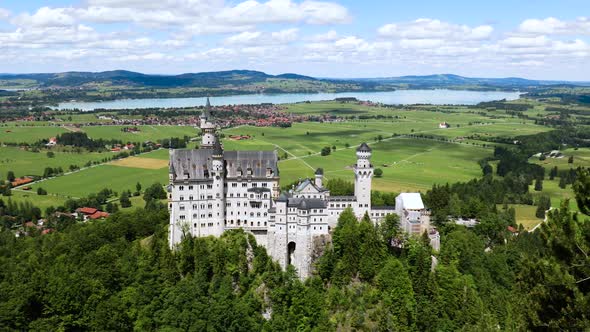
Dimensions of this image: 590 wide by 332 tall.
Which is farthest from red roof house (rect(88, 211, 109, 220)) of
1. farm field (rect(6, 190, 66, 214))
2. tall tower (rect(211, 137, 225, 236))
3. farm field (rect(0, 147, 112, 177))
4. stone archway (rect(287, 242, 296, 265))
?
stone archway (rect(287, 242, 296, 265))

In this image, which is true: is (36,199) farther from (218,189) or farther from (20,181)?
(218,189)

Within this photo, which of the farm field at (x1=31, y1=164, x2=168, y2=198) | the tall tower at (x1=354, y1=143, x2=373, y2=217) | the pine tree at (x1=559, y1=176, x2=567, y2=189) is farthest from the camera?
the pine tree at (x1=559, y1=176, x2=567, y2=189)

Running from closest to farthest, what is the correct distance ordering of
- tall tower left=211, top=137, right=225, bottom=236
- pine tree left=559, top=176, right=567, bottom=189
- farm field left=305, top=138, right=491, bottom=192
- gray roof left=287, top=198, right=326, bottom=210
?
1. gray roof left=287, top=198, right=326, bottom=210
2. tall tower left=211, top=137, right=225, bottom=236
3. pine tree left=559, top=176, right=567, bottom=189
4. farm field left=305, top=138, right=491, bottom=192

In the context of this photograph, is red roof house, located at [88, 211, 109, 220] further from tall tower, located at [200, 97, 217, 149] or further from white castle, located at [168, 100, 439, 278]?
tall tower, located at [200, 97, 217, 149]

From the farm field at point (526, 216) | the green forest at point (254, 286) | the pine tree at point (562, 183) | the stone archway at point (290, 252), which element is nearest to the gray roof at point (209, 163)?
the green forest at point (254, 286)

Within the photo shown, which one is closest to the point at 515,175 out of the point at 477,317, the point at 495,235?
the point at 495,235

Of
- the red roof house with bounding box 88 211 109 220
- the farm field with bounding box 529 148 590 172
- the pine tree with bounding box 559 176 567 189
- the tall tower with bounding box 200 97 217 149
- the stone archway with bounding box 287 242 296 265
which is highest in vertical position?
the tall tower with bounding box 200 97 217 149

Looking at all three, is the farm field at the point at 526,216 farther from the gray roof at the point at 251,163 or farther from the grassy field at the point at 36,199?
the grassy field at the point at 36,199

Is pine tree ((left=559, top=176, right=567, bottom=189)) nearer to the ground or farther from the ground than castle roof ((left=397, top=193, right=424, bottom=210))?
nearer to the ground
